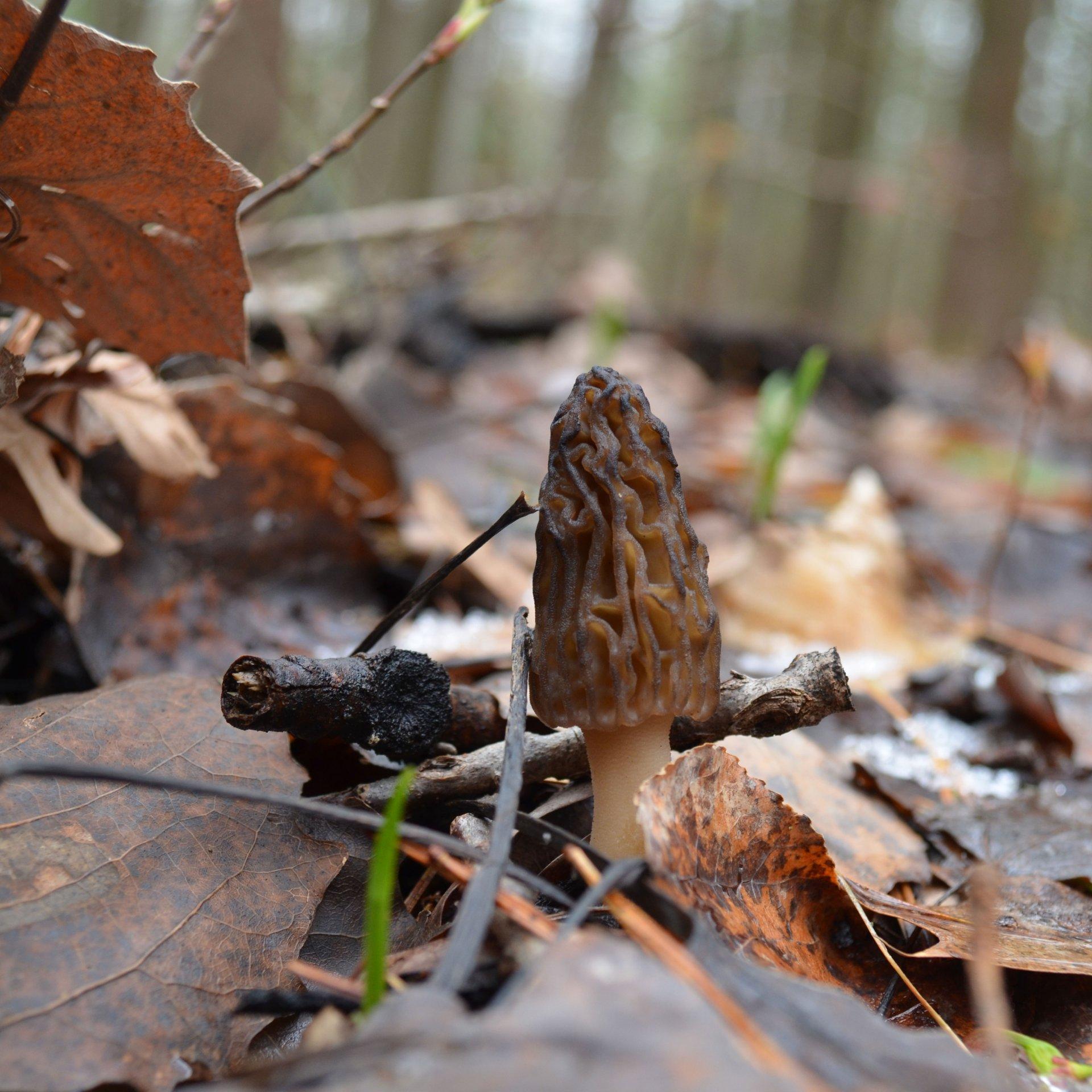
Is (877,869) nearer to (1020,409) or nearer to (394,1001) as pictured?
(394,1001)

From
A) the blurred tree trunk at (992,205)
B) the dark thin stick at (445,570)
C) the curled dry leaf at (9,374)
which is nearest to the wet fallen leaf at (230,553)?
the curled dry leaf at (9,374)

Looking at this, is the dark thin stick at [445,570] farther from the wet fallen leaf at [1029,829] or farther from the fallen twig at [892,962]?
the wet fallen leaf at [1029,829]

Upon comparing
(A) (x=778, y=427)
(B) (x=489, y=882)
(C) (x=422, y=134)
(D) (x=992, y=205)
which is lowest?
(B) (x=489, y=882)

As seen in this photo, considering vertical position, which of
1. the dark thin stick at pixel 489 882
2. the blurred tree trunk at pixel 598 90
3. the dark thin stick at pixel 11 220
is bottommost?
the dark thin stick at pixel 489 882

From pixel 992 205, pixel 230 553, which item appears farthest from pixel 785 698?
pixel 992 205

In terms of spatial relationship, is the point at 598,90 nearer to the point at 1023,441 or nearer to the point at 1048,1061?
the point at 1023,441

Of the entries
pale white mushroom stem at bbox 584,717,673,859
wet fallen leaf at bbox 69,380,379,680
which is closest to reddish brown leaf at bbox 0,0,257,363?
wet fallen leaf at bbox 69,380,379,680
